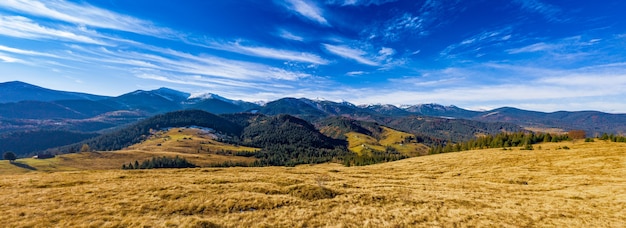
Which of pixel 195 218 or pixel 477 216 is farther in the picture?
pixel 477 216

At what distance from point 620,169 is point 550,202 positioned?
3037cm

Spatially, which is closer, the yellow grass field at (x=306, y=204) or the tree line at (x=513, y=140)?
the yellow grass field at (x=306, y=204)

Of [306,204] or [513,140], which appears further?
[513,140]

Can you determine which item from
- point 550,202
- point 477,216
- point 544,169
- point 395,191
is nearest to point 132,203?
point 395,191

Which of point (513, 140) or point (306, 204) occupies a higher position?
point (513, 140)

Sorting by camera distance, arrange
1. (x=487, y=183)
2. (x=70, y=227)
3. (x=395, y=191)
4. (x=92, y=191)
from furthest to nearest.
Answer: (x=487, y=183) < (x=395, y=191) < (x=92, y=191) < (x=70, y=227)

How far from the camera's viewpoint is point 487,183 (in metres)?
43.8

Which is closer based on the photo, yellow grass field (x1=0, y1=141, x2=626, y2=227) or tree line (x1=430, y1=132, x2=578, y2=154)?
yellow grass field (x1=0, y1=141, x2=626, y2=227)

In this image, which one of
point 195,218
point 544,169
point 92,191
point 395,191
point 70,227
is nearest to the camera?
point 70,227

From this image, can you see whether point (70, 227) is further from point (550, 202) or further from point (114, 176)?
point (550, 202)

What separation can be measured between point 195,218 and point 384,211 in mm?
17930

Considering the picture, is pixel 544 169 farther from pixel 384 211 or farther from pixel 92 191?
pixel 92 191

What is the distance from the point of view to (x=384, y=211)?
2619 cm

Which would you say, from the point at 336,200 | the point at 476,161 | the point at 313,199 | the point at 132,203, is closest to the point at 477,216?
the point at 336,200
